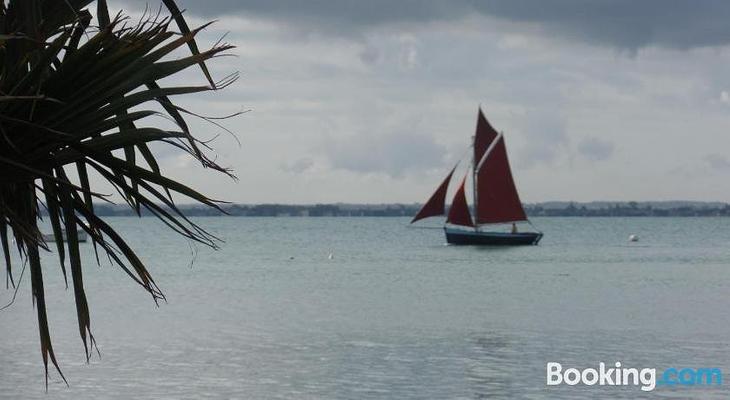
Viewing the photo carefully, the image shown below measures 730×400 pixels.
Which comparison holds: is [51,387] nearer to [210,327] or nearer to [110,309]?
[210,327]

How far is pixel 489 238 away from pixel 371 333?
5815 cm

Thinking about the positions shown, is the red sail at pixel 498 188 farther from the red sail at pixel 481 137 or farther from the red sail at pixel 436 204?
the red sail at pixel 436 204

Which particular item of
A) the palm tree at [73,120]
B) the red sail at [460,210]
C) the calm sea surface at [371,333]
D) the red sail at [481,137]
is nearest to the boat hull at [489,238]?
the red sail at [460,210]

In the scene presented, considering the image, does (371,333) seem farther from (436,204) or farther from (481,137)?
(481,137)

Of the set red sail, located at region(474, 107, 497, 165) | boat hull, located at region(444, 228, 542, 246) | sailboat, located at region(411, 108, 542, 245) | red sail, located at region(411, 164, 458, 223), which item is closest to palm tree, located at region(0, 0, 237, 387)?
red sail, located at region(411, 164, 458, 223)

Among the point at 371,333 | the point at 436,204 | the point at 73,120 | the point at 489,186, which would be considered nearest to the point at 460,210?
the point at 489,186

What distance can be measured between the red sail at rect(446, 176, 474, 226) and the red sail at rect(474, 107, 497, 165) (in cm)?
208

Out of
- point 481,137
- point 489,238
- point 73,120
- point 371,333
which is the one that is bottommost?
point 371,333

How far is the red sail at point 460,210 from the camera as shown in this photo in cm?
8081

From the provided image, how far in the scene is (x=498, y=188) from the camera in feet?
266

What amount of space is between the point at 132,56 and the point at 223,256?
3334 inches

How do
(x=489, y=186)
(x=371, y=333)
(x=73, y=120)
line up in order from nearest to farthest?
(x=73, y=120), (x=371, y=333), (x=489, y=186)

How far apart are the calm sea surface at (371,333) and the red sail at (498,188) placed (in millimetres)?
15989

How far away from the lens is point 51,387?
20.0 meters
